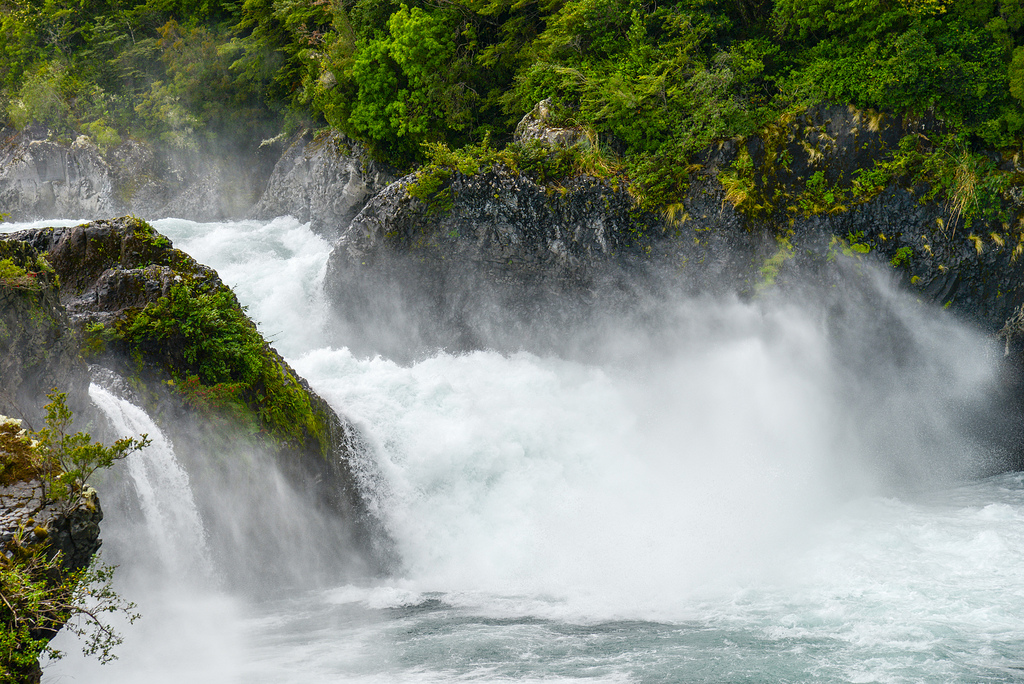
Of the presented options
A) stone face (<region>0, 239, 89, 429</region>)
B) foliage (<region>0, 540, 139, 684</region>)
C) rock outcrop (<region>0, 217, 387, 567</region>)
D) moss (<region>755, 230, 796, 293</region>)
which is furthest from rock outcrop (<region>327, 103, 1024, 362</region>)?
foliage (<region>0, 540, 139, 684</region>)

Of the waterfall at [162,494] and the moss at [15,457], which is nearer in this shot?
the moss at [15,457]

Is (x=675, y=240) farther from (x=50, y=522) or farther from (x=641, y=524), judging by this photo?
(x=50, y=522)

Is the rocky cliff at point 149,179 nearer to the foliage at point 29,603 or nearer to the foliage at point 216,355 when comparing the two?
the foliage at point 216,355

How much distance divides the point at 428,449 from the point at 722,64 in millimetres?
8795

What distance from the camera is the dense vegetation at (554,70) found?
11.3 meters

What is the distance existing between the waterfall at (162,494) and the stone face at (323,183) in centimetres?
946

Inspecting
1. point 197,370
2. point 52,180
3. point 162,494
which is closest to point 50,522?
point 162,494

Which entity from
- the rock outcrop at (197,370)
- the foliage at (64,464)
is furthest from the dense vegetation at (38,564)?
the rock outcrop at (197,370)

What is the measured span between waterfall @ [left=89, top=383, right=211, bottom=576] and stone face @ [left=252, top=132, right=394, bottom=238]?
946 centimetres

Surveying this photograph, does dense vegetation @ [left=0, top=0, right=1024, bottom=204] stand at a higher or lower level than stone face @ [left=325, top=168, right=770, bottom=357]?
higher

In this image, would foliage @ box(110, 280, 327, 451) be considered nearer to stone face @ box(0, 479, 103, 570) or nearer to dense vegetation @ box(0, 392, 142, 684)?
dense vegetation @ box(0, 392, 142, 684)

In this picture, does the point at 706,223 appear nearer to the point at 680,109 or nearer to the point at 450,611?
the point at 680,109

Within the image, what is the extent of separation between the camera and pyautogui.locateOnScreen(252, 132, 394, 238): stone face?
55.7 ft

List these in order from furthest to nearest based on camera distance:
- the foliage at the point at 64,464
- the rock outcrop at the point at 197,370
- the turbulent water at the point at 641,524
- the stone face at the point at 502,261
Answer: the stone face at the point at 502,261
the rock outcrop at the point at 197,370
the turbulent water at the point at 641,524
the foliage at the point at 64,464
